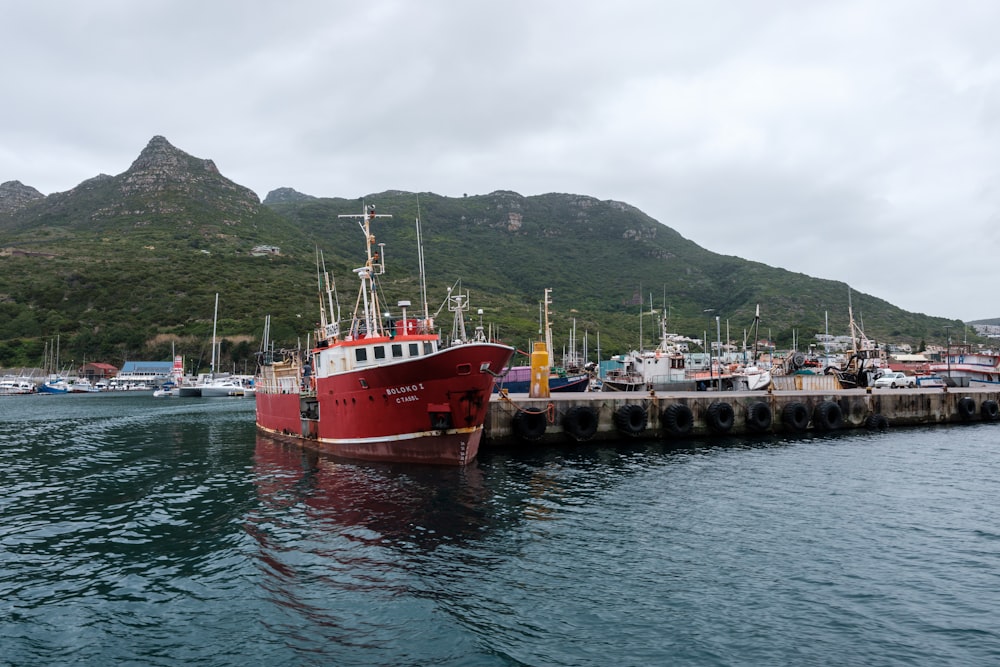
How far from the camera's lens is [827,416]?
43250 millimetres

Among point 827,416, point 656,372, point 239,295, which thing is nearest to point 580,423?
point 827,416

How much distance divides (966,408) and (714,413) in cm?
2533

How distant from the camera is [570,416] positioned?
3619cm

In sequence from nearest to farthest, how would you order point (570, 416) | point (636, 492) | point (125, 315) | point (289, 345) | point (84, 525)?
point (84, 525) → point (636, 492) → point (570, 416) → point (289, 345) → point (125, 315)

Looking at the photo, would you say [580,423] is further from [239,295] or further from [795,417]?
[239,295]

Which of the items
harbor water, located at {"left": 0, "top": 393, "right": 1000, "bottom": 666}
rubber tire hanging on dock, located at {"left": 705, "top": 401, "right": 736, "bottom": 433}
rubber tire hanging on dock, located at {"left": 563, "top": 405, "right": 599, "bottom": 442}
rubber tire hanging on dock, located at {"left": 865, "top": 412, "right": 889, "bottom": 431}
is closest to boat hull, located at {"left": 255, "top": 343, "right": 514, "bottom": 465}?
harbor water, located at {"left": 0, "top": 393, "right": 1000, "bottom": 666}

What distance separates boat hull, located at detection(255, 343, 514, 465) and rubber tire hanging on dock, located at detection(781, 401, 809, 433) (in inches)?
→ 1000

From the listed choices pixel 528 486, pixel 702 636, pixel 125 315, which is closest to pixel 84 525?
pixel 528 486

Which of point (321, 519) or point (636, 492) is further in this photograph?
point (636, 492)

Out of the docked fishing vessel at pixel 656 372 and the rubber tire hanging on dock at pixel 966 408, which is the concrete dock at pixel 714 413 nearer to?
the rubber tire hanging on dock at pixel 966 408

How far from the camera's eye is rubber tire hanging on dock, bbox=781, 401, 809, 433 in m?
41.9

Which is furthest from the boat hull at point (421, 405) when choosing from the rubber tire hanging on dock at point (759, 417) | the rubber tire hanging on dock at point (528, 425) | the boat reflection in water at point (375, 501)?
the rubber tire hanging on dock at point (759, 417)

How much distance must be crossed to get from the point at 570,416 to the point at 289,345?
8169cm

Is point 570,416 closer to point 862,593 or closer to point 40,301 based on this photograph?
point 862,593
